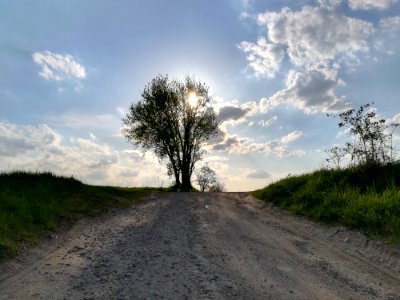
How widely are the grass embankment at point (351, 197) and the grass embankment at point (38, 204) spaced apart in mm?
8220

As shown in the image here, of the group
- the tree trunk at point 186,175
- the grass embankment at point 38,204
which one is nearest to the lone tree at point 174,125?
the tree trunk at point 186,175

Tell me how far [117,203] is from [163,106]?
87.8 feet

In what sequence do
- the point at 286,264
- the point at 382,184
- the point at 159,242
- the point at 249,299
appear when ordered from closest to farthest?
the point at 249,299 → the point at 286,264 → the point at 159,242 → the point at 382,184

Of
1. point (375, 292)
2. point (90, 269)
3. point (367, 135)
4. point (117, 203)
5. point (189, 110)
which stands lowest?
point (375, 292)

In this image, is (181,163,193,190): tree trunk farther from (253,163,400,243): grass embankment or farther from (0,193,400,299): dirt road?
(0,193,400,299): dirt road

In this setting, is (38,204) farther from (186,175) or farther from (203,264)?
(186,175)

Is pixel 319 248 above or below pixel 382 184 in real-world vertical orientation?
below

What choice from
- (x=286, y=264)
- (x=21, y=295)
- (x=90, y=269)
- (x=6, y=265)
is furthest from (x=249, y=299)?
(x=6, y=265)

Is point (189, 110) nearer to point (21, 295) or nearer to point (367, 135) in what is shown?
point (367, 135)

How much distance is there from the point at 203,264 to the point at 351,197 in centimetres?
754

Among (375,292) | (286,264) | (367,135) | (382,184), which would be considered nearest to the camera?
(375,292)

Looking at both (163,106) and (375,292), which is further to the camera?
(163,106)

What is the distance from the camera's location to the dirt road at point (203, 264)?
267 inches

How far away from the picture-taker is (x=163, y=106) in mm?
43531
